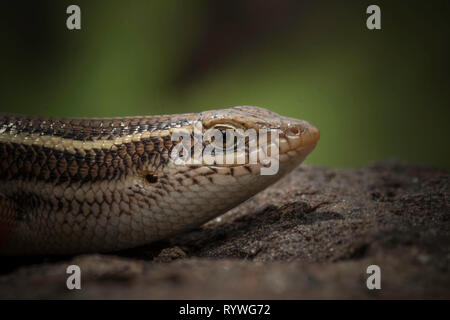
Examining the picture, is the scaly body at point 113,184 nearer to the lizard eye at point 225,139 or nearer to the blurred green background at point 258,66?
the lizard eye at point 225,139

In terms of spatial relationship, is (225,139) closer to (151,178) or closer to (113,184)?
(151,178)

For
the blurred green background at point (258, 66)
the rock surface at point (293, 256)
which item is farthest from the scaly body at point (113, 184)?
the blurred green background at point (258, 66)

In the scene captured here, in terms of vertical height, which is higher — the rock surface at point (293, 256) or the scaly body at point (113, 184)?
the scaly body at point (113, 184)

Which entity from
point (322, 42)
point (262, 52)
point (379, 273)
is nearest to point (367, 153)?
point (322, 42)

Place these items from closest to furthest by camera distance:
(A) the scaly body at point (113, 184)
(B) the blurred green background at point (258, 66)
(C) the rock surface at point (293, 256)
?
(C) the rock surface at point (293, 256) → (A) the scaly body at point (113, 184) → (B) the blurred green background at point (258, 66)

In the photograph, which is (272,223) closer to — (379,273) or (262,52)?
(379,273)

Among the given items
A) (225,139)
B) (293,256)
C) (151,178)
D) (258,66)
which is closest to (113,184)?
(151,178)

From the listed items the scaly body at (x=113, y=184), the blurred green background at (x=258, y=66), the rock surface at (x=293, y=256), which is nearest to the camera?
the rock surface at (x=293, y=256)
